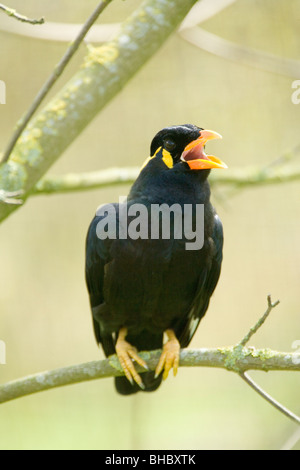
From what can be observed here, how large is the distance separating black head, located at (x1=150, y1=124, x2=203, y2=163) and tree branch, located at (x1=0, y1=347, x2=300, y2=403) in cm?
85

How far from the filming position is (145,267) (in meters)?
2.76

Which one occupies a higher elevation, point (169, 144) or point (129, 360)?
point (169, 144)

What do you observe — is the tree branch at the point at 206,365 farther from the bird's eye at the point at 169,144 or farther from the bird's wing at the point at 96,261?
the bird's eye at the point at 169,144

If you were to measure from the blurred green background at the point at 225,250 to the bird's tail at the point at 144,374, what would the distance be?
1.87 meters

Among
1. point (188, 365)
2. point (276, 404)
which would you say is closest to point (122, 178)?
point (188, 365)

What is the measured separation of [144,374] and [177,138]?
3.79 feet

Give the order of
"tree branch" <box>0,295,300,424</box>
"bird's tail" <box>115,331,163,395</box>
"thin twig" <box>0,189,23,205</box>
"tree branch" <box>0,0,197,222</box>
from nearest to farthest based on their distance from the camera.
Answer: "tree branch" <box>0,295,300,424</box> < "thin twig" <box>0,189,23,205</box> < "tree branch" <box>0,0,197,222</box> < "bird's tail" <box>115,331,163,395</box>

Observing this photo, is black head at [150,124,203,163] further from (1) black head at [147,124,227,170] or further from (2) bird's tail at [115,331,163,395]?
(2) bird's tail at [115,331,163,395]

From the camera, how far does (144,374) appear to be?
317cm

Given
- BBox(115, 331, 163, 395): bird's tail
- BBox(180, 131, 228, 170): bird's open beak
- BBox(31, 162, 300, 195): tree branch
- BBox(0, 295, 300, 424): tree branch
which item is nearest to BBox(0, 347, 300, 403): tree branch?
BBox(0, 295, 300, 424): tree branch

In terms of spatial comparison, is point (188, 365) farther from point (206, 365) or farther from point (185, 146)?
point (185, 146)

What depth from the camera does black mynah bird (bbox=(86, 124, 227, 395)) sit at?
109 inches

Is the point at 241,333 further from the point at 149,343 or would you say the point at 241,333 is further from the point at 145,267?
the point at 145,267

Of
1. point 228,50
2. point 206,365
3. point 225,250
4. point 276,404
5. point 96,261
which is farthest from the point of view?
point 225,250
